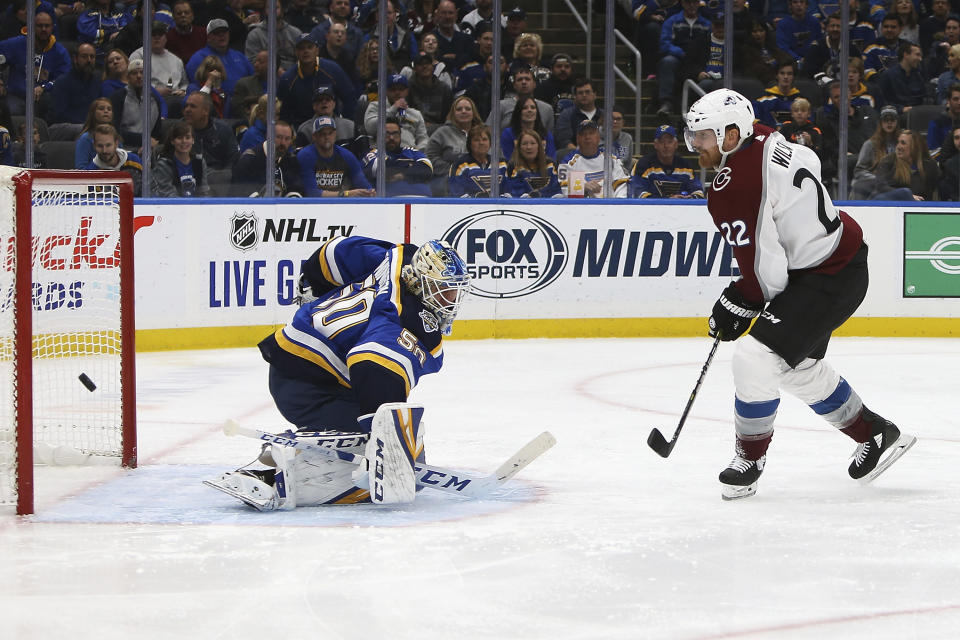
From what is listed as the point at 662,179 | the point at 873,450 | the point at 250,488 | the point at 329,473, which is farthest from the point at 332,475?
the point at 662,179

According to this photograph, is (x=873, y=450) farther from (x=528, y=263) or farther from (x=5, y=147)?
(x=5, y=147)

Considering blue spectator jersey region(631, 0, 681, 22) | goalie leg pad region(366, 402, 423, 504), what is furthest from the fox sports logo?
goalie leg pad region(366, 402, 423, 504)

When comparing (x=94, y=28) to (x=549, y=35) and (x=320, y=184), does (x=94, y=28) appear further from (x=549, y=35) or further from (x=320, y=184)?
(x=549, y=35)

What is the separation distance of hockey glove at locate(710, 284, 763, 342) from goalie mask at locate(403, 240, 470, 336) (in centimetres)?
82

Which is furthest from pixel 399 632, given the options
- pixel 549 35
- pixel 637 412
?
pixel 549 35

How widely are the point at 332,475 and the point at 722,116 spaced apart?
1514mm

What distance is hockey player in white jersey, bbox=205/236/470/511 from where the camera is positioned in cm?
351

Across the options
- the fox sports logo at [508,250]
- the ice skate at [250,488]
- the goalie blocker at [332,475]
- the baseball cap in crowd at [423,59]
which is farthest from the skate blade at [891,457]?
the baseball cap in crowd at [423,59]

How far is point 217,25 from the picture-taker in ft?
26.4

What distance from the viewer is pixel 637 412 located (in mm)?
5613

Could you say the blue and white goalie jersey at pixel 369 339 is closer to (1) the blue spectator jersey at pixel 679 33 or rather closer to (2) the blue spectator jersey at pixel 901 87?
(1) the blue spectator jersey at pixel 679 33

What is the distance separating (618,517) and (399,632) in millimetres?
1182

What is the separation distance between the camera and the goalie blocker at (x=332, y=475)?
3535 mm

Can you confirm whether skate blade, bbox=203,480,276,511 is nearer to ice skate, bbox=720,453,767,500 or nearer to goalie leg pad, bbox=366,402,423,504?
goalie leg pad, bbox=366,402,423,504
